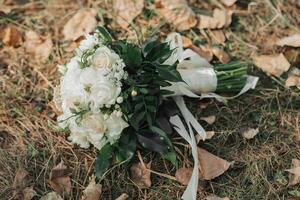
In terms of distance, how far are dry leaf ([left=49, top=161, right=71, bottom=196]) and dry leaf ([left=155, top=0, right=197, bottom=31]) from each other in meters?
0.86

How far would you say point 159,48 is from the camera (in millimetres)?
1820

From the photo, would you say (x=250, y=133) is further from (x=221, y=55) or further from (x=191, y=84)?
(x=221, y=55)

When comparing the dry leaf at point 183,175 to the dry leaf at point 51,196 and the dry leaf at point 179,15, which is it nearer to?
the dry leaf at point 51,196

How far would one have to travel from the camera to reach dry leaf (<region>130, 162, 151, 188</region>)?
1765 mm

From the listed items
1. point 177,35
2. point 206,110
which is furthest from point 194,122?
point 177,35

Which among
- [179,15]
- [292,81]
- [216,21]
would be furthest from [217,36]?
[292,81]

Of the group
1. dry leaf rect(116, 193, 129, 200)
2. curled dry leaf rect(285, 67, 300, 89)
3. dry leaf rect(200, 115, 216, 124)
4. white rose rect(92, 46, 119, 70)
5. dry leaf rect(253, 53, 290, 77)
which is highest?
white rose rect(92, 46, 119, 70)

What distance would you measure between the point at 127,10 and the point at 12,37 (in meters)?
0.54

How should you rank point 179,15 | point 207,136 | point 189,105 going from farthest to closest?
point 179,15 < point 189,105 < point 207,136

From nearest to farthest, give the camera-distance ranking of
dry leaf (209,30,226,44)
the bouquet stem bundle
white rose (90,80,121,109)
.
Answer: white rose (90,80,121,109)
the bouquet stem bundle
dry leaf (209,30,226,44)

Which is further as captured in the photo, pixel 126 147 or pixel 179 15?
pixel 179 15

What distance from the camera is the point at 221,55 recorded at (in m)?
2.13

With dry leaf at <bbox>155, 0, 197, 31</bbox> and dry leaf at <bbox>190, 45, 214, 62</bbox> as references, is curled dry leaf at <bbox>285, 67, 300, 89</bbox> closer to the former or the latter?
dry leaf at <bbox>190, 45, 214, 62</bbox>

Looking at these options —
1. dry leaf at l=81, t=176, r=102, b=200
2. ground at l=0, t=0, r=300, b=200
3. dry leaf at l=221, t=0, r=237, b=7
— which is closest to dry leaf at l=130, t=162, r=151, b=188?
ground at l=0, t=0, r=300, b=200
